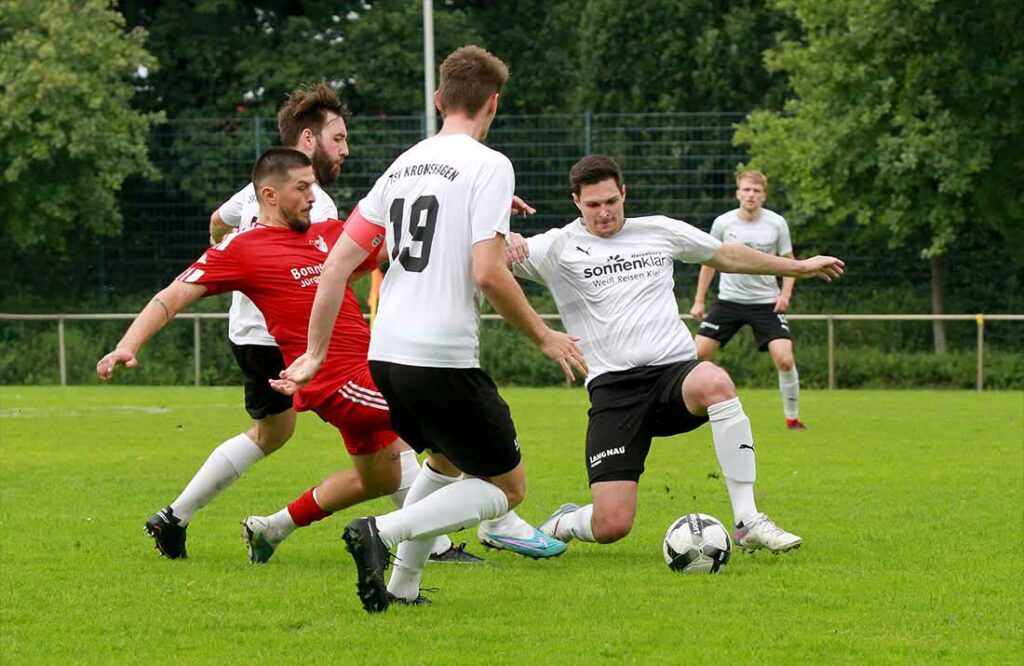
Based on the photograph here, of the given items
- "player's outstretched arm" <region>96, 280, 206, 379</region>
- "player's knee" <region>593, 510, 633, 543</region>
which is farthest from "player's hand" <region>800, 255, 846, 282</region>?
"player's outstretched arm" <region>96, 280, 206, 379</region>

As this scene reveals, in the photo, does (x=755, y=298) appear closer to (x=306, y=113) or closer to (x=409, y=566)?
(x=306, y=113)

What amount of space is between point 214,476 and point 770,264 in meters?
2.78

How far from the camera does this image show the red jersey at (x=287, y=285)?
6.99 metres

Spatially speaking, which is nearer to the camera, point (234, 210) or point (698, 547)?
point (698, 547)

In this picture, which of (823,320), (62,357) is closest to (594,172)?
(823,320)

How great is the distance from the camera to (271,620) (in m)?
6.07

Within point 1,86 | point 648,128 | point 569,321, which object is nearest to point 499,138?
point 648,128

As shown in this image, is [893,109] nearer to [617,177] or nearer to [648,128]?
[648,128]

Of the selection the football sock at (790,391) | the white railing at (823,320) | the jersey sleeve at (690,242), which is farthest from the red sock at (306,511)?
the white railing at (823,320)

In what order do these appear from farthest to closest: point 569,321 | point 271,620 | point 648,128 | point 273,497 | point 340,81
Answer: point 340,81, point 648,128, point 273,497, point 569,321, point 271,620

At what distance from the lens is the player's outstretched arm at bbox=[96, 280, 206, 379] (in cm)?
627

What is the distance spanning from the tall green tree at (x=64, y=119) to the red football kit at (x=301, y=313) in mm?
19447

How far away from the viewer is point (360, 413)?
691 centimetres

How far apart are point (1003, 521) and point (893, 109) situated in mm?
16076
